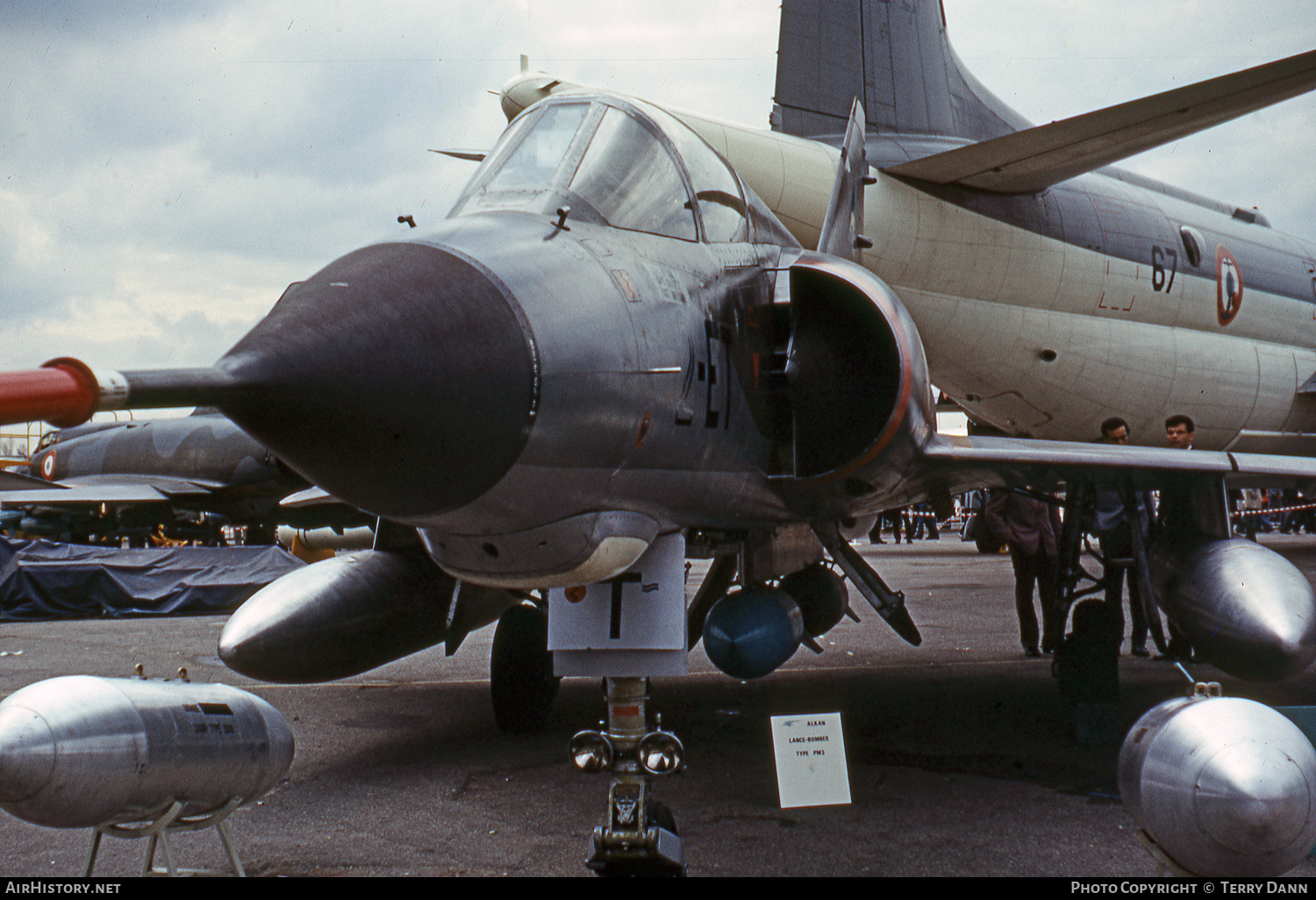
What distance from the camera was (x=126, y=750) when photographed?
8.73ft

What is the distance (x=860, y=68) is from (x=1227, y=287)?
16.4 ft

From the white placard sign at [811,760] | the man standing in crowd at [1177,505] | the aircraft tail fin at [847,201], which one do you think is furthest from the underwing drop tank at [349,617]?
the man standing in crowd at [1177,505]

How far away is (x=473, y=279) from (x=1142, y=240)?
10484 millimetres

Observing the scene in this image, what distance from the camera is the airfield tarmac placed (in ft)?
11.7

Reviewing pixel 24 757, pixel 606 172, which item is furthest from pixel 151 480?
pixel 24 757

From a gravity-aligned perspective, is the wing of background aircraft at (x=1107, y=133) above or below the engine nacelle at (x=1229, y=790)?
above

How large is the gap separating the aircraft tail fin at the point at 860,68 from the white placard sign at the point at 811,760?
9119mm

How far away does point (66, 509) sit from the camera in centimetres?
1953

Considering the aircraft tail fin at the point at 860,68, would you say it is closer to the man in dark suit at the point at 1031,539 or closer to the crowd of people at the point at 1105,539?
the crowd of people at the point at 1105,539

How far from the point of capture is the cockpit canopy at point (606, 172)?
335 centimetres

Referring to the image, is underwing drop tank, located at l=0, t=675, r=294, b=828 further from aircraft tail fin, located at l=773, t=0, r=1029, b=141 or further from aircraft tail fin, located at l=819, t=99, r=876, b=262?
aircraft tail fin, located at l=773, t=0, r=1029, b=141

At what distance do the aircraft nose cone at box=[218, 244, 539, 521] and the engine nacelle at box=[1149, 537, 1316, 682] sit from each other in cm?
354

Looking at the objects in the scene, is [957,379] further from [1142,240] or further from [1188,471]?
[1188,471]

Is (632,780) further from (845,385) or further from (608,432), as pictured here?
(845,385)
